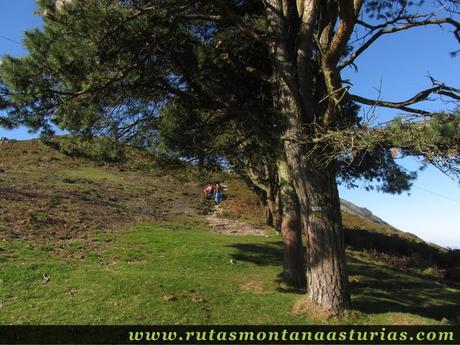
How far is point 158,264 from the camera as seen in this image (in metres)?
13.9

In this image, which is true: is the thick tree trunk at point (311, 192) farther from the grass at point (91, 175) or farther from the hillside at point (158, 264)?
the grass at point (91, 175)

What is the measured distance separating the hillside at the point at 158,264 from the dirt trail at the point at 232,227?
0.18m

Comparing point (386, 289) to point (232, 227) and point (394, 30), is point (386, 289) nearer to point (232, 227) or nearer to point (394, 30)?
point (394, 30)

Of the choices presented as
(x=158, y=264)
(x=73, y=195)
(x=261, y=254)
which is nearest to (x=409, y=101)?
(x=158, y=264)

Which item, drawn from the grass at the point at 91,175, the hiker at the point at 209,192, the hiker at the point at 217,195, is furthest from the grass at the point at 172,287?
the hiker at the point at 209,192

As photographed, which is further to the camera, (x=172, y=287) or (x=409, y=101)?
(x=172, y=287)

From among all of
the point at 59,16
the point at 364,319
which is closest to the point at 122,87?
the point at 59,16

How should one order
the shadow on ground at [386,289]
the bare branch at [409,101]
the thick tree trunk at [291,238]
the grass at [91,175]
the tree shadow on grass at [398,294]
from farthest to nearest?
1. the grass at [91,175]
2. the thick tree trunk at [291,238]
3. the shadow on ground at [386,289]
4. the tree shadow on grass at [398,294]
5. the bare branch at [409,101]

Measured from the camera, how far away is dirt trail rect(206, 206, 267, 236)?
22.1 meters

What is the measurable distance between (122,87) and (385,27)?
607 cm

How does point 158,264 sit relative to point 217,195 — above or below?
below

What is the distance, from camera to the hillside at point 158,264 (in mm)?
9352

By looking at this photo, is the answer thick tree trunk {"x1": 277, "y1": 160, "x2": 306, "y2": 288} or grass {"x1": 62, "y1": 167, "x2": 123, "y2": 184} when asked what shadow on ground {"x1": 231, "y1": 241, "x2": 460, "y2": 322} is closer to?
thick tree trunk {"x1": 277, "y1": 160, "x2": 306, "y2": 288}

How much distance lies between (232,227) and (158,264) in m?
9.82
